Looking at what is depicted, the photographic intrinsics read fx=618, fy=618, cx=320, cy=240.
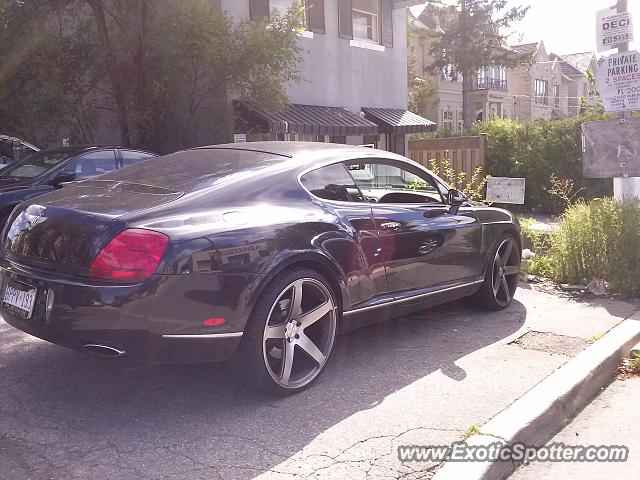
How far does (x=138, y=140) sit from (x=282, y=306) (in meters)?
10.1

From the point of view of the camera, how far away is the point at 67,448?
3.02 m

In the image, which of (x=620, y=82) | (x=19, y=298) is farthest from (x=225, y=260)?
(x=620, y=82)

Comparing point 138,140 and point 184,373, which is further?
point 138,140

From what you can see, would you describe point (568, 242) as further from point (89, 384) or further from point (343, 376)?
point (89, 384)

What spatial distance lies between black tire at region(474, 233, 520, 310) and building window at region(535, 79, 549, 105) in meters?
45.4

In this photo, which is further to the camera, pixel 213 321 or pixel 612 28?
pixel 612 28

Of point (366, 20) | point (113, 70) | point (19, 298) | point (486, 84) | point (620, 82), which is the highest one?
point (486, 84)

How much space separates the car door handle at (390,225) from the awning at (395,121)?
12008mm

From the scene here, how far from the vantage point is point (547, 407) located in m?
3.57

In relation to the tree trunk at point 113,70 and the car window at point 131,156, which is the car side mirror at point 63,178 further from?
the tree trunk at point 113,70

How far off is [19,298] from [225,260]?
3.86 feet

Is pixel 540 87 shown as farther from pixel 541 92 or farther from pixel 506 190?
pixel 506 190

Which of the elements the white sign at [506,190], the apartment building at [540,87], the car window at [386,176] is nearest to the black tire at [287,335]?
the car window at [386,176]

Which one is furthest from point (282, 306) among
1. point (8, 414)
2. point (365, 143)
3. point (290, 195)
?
point (365, 143)
